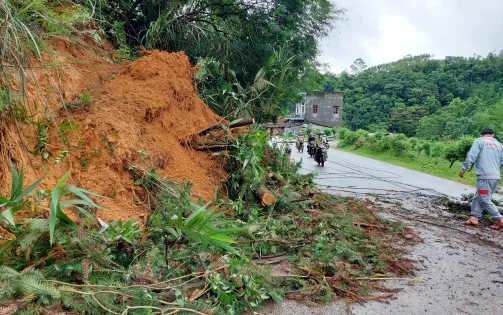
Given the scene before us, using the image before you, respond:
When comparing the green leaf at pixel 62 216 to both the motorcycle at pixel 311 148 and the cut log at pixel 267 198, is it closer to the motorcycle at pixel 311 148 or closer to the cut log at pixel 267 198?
the cut log at pixel 267 198

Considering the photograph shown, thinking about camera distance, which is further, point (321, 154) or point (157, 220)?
point (321, 154)

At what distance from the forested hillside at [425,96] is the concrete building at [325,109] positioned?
3.14 meters

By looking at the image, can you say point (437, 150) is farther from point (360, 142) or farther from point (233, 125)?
point (233, 125)

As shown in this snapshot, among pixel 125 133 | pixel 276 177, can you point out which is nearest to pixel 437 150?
pixel 276 177

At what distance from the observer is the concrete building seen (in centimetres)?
5097

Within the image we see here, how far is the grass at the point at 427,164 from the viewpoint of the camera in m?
13.5

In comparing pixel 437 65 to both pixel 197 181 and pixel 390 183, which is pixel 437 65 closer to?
pixel 390 183

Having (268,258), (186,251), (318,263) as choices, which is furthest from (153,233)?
(318,263)

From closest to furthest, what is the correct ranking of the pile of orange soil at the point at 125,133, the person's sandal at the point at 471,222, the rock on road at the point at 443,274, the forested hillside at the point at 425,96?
1. the rock on road at the point at 443,274
2. the pile of orange soil at the point at 125,133
3. the person's sandal at the point at 471,222
4. the forested hillside at the point at 425,96

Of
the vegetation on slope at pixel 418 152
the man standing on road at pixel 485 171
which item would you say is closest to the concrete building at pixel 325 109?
the vegetation on slope at pixel 418 152

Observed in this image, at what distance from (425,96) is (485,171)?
50.5 m

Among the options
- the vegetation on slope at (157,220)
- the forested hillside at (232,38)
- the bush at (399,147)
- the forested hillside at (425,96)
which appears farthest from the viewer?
the forested hillside at (425,96)

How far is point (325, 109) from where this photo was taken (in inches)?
2039

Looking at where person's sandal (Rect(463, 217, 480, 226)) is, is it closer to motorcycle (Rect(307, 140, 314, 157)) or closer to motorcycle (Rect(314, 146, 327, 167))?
motorcycle (Rect(314, 146, 327, 167))
